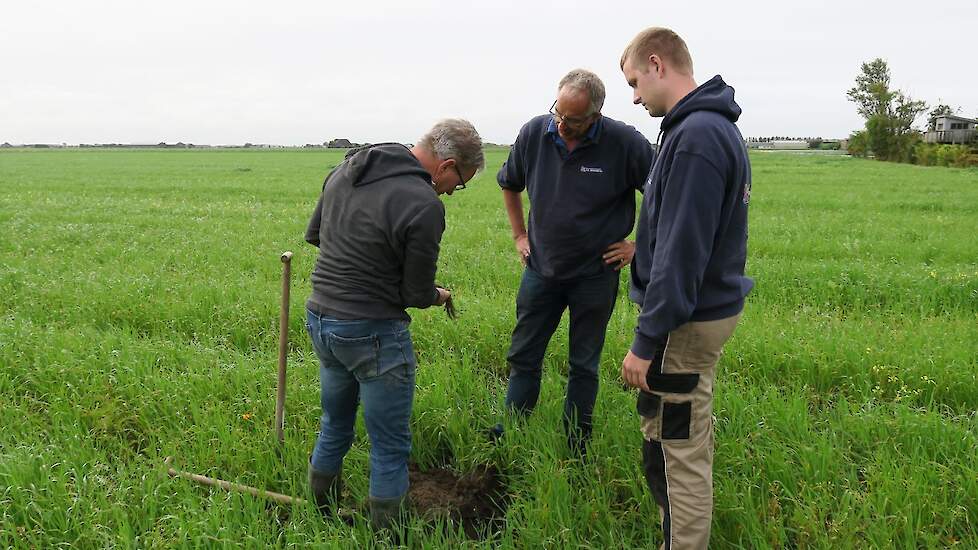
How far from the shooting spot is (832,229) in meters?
11.7

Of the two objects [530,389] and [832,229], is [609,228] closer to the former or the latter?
[530,389]

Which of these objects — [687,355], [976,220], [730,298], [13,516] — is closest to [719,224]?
[730,298]

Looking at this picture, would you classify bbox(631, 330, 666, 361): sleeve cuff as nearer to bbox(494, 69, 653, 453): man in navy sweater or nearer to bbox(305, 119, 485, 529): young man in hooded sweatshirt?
bbox(305, 119, 485, 529): young man in hooded sweatshirt

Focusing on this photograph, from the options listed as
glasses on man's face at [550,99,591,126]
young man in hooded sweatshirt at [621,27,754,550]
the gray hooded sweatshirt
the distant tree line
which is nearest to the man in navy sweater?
glasses on man's face at [550,99,591,126]

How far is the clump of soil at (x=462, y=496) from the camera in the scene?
10.8 ft

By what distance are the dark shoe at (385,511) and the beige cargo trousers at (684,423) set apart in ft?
3.82

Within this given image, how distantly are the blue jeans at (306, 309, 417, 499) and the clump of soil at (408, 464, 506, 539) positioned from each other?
344 mm

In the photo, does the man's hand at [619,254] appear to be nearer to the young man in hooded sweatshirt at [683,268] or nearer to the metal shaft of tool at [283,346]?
→ the young man in hooded sweatshirt at [683,268]

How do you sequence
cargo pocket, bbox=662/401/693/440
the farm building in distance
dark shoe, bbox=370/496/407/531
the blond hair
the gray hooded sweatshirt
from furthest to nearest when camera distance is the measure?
the farm building in distance, dark shoe, bbox=370/496/407/531, the gray hooded sweatshirt, cargo pocket, bbox=662/401/693/440, the blond hair

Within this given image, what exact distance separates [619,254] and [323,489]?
195 cm

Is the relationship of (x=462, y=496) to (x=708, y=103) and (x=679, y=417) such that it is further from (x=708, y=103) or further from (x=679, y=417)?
(x=708, y=103)

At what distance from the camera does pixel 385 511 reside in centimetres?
303

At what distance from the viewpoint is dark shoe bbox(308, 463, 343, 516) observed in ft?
10.7

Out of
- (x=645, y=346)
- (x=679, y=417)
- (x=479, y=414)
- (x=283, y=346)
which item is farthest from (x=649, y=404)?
(x=283, y=346)
